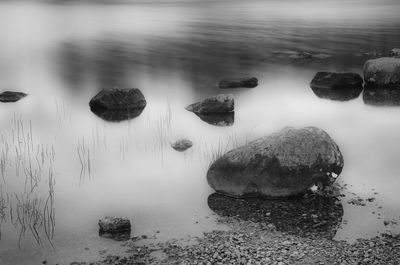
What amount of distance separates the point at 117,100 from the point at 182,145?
6.86 m

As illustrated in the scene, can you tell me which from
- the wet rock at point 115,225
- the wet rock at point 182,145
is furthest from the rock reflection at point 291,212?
the wet rock at point 182,145

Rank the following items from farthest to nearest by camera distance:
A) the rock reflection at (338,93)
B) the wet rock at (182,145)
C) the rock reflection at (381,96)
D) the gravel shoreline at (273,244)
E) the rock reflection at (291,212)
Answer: the rock reflection at (338,93)
the rock reflection at (381,96)
the wet rock at (182,145)
the rock reflection at (291,212)
the gravel shoreline at (273,244)

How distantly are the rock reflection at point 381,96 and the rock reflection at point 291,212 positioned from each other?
1418 cm

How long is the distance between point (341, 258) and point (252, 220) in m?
2.62

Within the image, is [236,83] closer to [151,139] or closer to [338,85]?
[338,85]

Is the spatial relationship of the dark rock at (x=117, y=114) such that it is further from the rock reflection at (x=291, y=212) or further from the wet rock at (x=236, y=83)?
the rock reflection at (x=291, y=212)

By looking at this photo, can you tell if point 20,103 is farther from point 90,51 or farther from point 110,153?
point 90,51

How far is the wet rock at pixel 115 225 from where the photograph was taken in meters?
12.6

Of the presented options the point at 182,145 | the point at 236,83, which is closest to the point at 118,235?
the point at 182,145

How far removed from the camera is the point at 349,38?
2200 inches

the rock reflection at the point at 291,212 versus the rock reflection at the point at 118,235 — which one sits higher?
the rock reflection at the point at 291,212

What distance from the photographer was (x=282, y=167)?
1423 centimetres

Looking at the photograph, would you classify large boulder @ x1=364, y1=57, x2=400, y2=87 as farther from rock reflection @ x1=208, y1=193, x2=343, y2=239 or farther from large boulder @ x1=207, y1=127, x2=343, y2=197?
rock reflection @ x1=208, y1=193, x2=343, y2=239

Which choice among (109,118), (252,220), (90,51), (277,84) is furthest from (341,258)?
(90,51)
